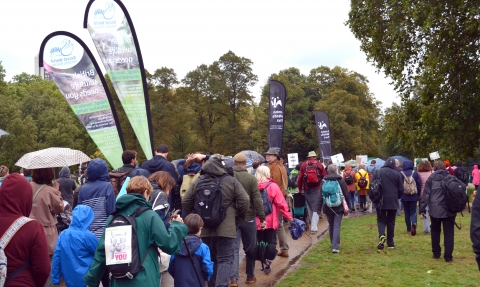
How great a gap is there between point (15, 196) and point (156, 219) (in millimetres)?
1159

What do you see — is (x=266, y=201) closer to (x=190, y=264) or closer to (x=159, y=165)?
(x=159, y=165)

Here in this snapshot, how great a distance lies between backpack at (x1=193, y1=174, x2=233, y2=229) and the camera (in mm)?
7211

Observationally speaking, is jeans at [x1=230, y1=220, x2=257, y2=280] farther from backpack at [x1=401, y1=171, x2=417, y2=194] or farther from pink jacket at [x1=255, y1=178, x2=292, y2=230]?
backpack at [x1=401, y1=171, x2=417, y2=194]

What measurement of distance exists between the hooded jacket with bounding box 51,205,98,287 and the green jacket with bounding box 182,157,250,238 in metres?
1.61

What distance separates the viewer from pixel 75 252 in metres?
6.10

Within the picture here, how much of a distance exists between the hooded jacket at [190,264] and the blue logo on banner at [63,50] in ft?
28.2

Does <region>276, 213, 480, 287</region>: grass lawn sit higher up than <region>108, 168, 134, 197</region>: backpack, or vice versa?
<region>108, 168, 134, 197</region>: backpack

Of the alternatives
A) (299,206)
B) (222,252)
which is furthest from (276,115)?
(222,252)

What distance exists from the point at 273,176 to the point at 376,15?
1592 centimetres

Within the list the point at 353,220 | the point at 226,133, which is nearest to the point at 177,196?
the point at 353,220

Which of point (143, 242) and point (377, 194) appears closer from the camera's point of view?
point (143, 242)

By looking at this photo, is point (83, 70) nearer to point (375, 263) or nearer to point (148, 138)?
point (148, 138)

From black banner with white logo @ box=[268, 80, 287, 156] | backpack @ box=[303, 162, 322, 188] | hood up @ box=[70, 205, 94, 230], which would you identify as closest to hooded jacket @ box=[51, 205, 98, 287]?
hood up @ box=[70, 205, 94, 230]

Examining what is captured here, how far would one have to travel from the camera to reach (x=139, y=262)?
15.6 feet
